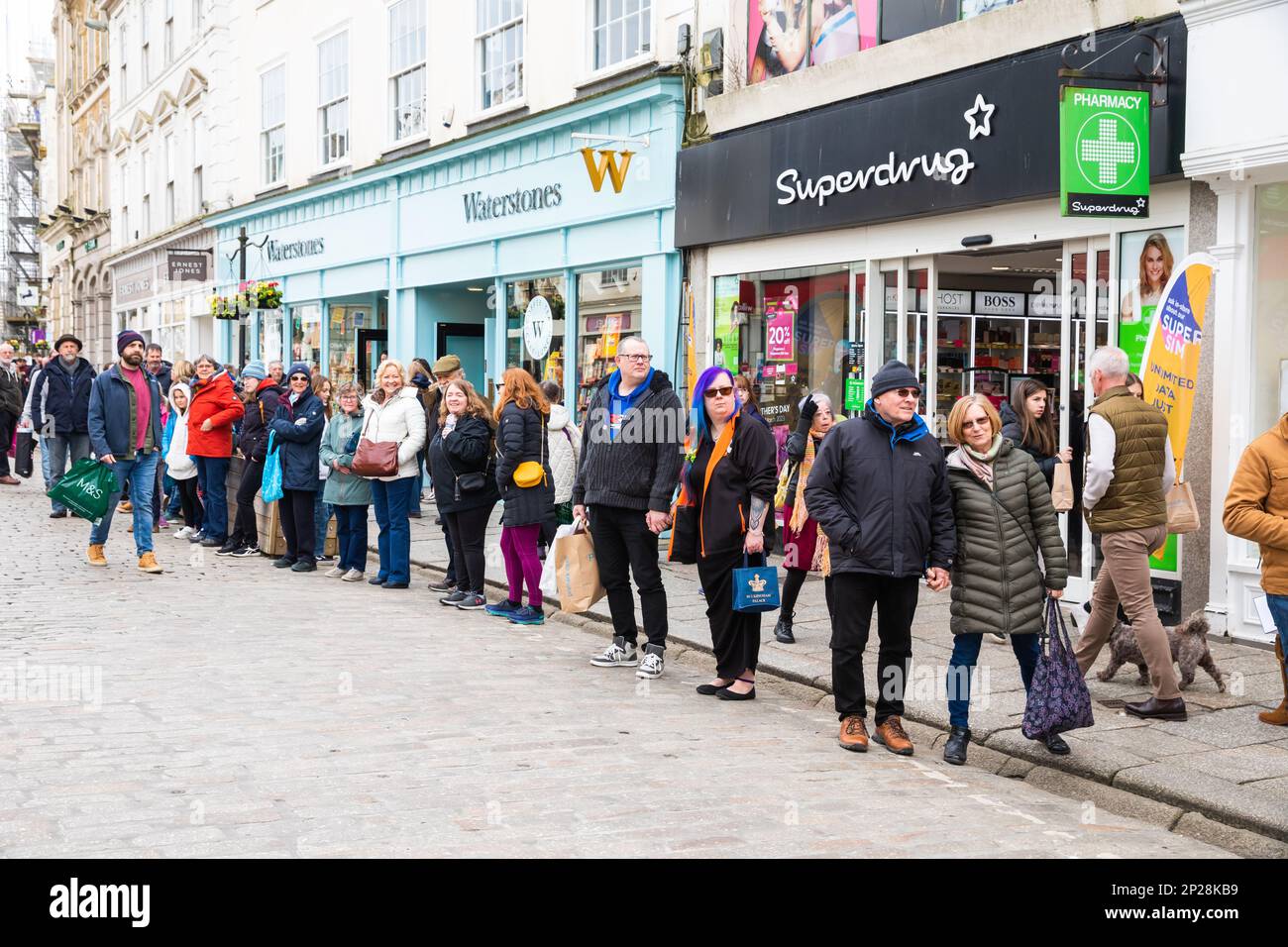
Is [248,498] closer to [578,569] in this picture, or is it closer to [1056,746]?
[578,569]

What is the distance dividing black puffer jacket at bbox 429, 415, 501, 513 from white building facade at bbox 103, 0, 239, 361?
726 inches

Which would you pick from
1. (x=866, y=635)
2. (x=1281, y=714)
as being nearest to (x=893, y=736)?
(x=866, y=635)

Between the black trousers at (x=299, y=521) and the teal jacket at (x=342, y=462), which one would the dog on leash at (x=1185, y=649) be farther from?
the black trousers at (x=299, y=521)

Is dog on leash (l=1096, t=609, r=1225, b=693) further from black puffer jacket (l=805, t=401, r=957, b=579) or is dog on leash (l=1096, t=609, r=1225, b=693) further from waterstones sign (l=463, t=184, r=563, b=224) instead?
waterstones sign (l=463, t=184, r=563, b=224)

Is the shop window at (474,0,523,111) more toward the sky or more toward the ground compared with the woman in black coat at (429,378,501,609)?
more toward the sky

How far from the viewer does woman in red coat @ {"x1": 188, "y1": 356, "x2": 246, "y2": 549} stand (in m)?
A: 13.8

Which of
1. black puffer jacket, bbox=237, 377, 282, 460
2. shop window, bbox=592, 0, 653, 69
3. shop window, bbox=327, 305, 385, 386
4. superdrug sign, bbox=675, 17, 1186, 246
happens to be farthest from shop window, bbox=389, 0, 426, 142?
black puffer jacket, bbox=237, 377, 282, 460

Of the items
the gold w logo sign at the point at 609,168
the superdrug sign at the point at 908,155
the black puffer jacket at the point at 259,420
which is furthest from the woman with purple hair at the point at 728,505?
the gold w logo sign at the point at 609,168

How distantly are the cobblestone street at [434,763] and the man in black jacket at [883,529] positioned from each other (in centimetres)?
34

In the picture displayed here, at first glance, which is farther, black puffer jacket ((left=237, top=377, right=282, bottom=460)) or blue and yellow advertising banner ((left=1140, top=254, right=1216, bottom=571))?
black puffer jacket ((left=237, top=377, right=282, bottom=460))

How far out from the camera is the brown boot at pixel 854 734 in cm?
A: 652

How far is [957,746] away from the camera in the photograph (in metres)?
6.43

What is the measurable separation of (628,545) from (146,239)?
27887 mm

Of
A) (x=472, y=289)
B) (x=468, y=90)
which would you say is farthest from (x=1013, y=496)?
(x=472, y=289)
